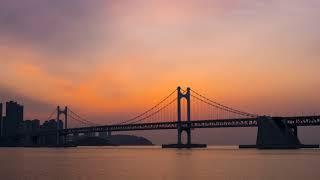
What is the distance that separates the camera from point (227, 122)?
99.3 metres

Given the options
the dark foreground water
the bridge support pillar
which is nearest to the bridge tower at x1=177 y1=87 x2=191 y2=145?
the bridge support pillar

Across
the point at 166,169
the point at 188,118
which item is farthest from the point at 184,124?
the point at 166,169

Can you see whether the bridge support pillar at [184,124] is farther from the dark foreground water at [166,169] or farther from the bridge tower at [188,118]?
the dark foreground water at [166,169]

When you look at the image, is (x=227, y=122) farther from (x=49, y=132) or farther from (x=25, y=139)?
(x=25, y=139)

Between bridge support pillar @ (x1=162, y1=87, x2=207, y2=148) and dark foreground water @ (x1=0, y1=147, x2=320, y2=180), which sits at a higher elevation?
bridge support pillar @ (x1=162, y1=87, x2=207, y2=148)

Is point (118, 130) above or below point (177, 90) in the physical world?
below

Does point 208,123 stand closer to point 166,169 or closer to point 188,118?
point 188,118

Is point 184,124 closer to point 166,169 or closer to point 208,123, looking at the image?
point 208,123

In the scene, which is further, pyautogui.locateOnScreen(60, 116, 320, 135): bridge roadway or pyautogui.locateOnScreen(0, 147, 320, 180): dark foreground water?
pyautogui.locateOnScreen(60, 116, 320, 135): bridge roadway

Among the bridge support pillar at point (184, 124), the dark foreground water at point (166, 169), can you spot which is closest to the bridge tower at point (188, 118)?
the bridge support pillar at point (184, 124)

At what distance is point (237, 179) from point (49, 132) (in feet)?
370

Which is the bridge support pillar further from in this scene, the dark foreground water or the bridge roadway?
the dark foreground water

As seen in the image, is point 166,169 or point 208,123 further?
point 208,123

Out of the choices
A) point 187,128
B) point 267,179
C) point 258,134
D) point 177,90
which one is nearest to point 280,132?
point 258,134
